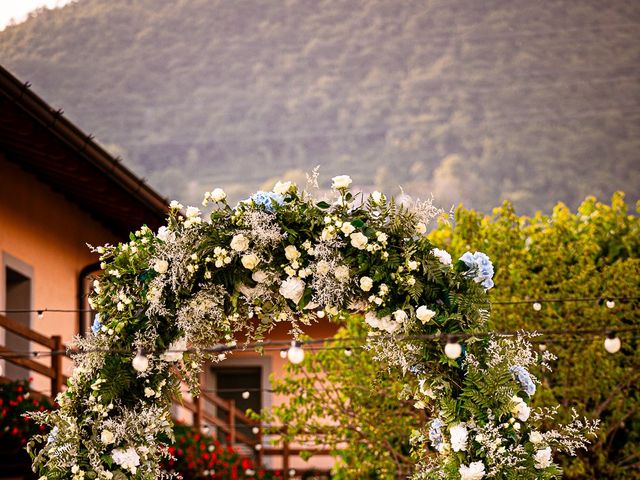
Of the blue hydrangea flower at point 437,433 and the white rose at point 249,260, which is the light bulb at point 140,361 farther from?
the blue hydrangea flower at point 437,433

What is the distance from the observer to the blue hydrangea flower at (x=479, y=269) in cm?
502

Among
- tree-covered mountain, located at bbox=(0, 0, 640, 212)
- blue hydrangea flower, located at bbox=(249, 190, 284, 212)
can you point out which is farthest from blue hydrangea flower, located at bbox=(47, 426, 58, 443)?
tree-covered mountain, located at bbox=(0, 0, 640, 212)

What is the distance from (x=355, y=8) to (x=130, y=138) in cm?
784

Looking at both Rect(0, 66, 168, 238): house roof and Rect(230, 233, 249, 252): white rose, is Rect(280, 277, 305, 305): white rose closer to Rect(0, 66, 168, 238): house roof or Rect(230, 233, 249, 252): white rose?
Rect(230, 233, 249, 252): white rose

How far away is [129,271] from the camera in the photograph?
5188 millimetres

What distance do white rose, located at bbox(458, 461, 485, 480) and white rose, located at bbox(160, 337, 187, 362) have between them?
1434 mm

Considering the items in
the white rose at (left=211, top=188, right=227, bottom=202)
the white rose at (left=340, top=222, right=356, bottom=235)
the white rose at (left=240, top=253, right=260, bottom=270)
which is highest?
the white rose at (left=211, top=188, right=227, bottom=202)

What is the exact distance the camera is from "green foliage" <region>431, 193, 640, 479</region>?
430 inches

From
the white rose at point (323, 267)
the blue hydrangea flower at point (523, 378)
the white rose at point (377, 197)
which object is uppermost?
the white rose at point (377, 197)

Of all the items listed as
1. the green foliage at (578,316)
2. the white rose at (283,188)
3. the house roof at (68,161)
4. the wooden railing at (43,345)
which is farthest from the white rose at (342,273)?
the green foliage at (578,316)

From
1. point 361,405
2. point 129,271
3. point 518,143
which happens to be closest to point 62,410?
point 129,271

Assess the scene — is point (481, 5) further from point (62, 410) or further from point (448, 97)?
point (62, 410)

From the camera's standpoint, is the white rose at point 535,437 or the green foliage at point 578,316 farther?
the green foliage at point 578,316

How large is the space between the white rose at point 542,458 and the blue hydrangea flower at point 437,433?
0.44 meters
